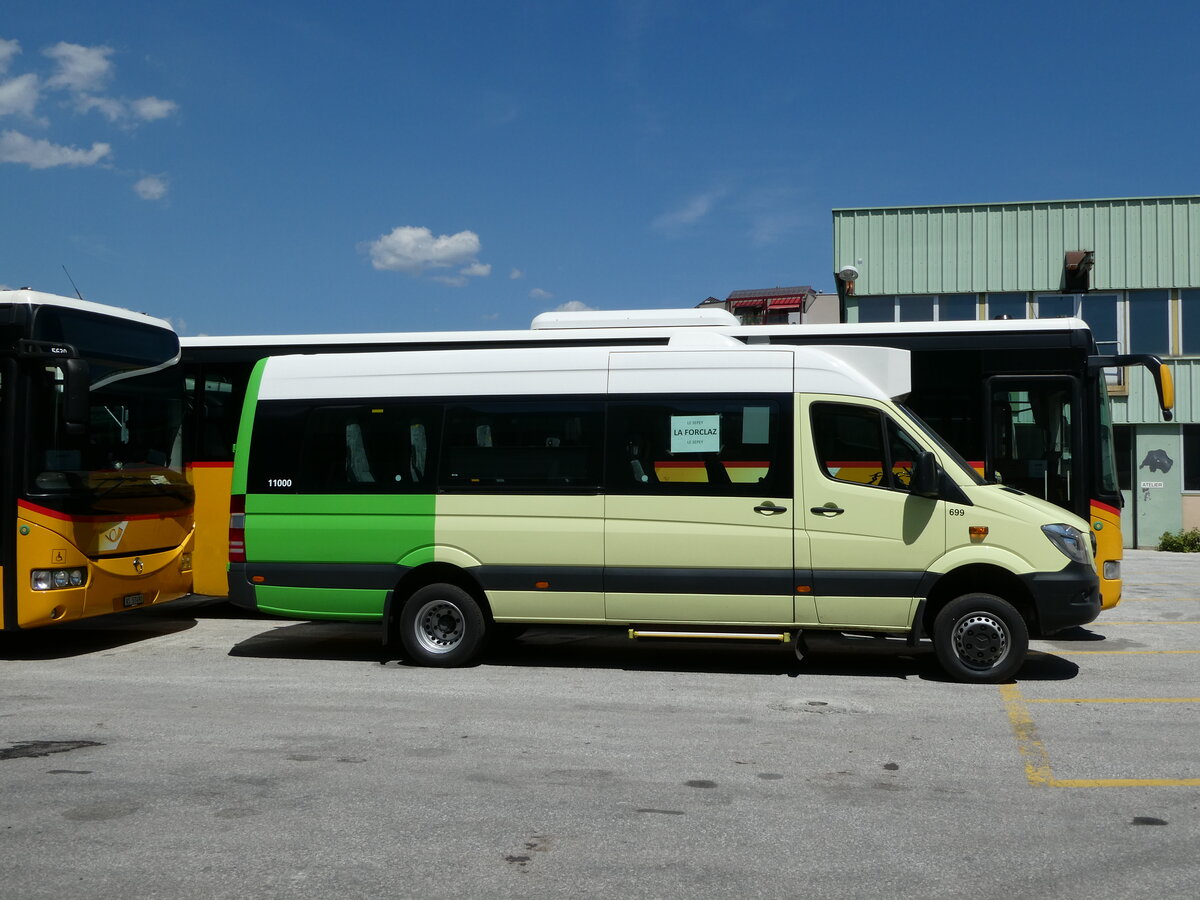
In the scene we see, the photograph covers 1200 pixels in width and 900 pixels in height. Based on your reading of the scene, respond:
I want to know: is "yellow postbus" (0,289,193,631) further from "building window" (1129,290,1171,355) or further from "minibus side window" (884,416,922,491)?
"building window" (1129,290,1171,355)

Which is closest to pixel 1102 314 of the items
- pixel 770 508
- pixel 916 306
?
pixel 916 306

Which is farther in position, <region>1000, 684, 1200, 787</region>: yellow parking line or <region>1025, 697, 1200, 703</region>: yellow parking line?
<region>1025, 697, 1200, 703</region>: yellow parking line

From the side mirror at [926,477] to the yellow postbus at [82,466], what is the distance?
6879mm

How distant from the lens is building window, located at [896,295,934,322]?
79.8 ft

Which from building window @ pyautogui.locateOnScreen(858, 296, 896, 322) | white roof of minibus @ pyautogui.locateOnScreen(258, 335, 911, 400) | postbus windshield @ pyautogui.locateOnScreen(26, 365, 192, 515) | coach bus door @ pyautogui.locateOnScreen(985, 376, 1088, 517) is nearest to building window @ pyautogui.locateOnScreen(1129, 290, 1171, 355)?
building window @ pyautogui.locateOnScreen(858, 296, 896, 322)

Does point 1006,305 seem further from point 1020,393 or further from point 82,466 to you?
point 82,466

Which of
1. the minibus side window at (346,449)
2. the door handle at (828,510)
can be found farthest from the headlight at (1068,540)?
the minibus side window at (346,449)

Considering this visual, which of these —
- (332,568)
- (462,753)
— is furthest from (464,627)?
(462,753)

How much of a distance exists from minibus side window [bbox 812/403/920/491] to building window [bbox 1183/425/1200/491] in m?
17.4

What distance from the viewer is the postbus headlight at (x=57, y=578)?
9586mm

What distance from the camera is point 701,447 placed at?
9188mm

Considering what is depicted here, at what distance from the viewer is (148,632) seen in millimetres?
11961

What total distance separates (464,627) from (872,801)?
4.61 metres

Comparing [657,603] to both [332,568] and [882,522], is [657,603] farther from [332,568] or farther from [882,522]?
[332,568]
